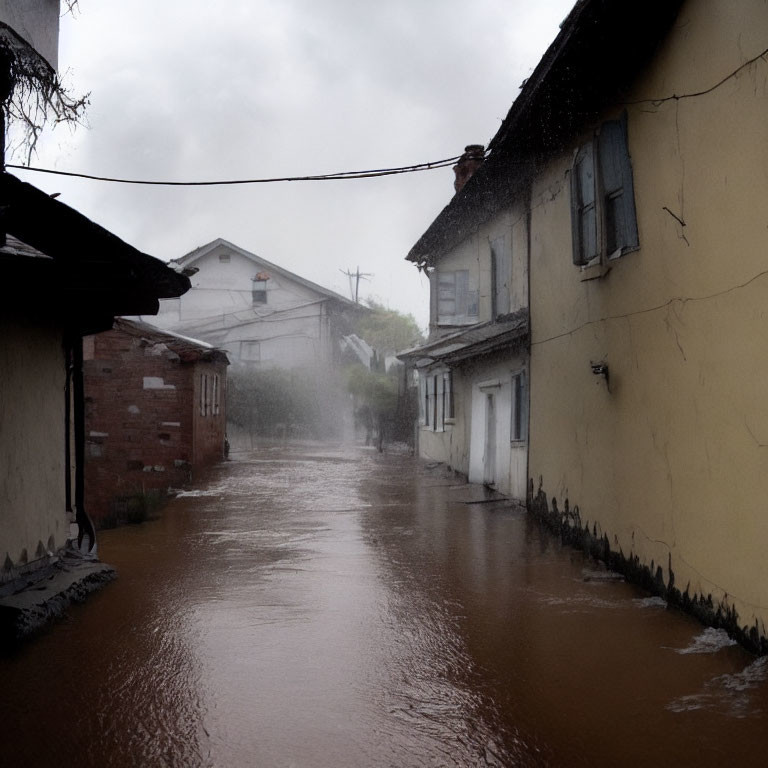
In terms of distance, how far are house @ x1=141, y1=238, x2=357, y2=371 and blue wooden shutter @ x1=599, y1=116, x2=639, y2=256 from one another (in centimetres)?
2927


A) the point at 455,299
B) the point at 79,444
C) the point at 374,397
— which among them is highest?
the point at 455,299

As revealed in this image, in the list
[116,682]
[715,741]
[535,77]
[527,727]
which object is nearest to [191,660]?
[116,682]

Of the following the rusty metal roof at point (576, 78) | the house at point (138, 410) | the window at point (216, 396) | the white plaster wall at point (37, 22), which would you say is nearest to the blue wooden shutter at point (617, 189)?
the rusty metal roof at point (576, 78)

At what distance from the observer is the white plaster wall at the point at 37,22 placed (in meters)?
7.62

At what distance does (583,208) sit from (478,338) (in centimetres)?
561

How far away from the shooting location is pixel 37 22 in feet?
26.8

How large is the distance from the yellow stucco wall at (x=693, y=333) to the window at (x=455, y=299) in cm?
842

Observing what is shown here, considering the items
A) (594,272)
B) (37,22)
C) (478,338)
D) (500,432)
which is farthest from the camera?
(500,432)

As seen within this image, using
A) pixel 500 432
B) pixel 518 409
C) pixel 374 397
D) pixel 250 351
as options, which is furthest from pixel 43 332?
pixel 250 351

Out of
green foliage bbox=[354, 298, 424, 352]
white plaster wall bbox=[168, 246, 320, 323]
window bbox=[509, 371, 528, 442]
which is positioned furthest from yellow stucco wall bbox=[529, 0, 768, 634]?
green foliage bbox=[354, 298, 424, 352]

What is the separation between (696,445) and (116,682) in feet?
14.7

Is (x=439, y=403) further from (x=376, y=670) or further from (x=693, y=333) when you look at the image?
(x=376, y=670)

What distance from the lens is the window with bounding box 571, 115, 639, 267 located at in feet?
25.9

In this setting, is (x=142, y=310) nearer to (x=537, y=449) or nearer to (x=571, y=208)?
(x=571, y=208)
